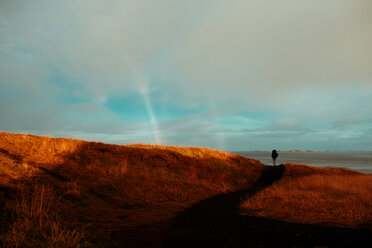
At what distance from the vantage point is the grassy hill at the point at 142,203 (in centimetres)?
629

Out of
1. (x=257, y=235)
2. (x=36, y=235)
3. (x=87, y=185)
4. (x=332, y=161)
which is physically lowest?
(x=332, y=161)

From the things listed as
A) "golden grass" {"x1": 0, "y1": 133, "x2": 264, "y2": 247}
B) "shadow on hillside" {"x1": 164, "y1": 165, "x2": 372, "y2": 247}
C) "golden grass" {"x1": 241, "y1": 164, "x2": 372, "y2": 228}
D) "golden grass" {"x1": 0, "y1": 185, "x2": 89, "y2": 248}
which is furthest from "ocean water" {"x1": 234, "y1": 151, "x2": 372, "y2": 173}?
"golden grass" {"x1": 0, "y1": 185, "x2": 89, "y2": 248}

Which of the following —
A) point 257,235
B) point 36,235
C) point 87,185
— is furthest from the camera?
point 87,185

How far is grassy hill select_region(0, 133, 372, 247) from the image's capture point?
20.6ft

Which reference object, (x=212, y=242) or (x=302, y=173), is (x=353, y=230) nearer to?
(x=212, y=242)

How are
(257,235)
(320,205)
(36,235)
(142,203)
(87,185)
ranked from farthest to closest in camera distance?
(87,185) → (142,203) → (320,205) → (257,235) → (36,235)

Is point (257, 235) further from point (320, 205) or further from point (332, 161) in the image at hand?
point (332, 161)

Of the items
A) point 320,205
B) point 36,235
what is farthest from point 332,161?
point 36,235

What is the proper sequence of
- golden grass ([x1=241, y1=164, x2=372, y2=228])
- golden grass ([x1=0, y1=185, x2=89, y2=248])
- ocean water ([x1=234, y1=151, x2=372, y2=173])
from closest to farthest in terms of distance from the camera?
golden grass ([x1=0, y1=185, x2=89, y2=248]), golden grass ([x1=241, y1=164, x2=372, y2=228]), ocean water ([x1=234, y1=151, x2=372, y2=173])

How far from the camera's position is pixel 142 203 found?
1233cm

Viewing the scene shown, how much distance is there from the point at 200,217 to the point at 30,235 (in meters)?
5.63

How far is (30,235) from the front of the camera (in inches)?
225

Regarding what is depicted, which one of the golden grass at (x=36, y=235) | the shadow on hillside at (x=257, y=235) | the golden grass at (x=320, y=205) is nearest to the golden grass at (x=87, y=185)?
the golden grass at (x=36, y=235)

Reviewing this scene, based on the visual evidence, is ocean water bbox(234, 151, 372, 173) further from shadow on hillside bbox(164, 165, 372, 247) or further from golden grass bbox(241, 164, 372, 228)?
shadow on hillside bbox(164, 165, 372, 247)
